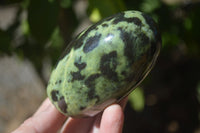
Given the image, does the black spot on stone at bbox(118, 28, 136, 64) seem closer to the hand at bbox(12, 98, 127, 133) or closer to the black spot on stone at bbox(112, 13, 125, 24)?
the black spot on stone at bbox(112, 13, 125, 24)

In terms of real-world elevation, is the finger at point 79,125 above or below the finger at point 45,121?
below

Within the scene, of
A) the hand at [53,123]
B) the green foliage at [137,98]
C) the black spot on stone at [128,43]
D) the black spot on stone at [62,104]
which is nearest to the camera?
the black spot on stone at [128,43]

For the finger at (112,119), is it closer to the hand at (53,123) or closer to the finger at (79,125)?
the hand at (53,123)

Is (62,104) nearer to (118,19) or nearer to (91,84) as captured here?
(91,84)

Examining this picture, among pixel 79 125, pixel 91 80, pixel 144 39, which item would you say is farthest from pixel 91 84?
pixel 79 125

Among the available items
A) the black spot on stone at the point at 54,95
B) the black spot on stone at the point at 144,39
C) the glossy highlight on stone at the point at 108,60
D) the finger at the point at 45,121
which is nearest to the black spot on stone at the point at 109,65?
the glossy highlight on stone at the point at 108,60

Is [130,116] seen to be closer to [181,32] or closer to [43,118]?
[181,32]
